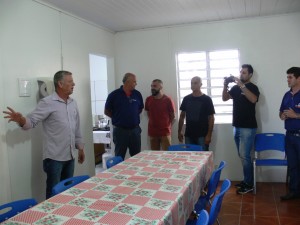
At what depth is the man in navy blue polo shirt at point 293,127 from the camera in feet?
10.7

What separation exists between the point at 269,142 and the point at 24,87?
3.14m

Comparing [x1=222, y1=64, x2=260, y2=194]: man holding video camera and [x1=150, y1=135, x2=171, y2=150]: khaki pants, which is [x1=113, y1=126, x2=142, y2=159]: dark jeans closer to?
[x1=150, y1=135, x2=171, y2=150]: khaki pants

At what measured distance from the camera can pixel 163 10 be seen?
3.59 meters

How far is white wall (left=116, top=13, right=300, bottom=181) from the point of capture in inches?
160

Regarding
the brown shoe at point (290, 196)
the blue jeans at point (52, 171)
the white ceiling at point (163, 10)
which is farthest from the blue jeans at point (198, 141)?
the blue jeans at point (52, 171)

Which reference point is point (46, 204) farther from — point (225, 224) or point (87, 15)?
point (87, 15)

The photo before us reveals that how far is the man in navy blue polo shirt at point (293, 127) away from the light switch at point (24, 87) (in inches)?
109

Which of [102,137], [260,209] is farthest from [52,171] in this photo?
[102,137]

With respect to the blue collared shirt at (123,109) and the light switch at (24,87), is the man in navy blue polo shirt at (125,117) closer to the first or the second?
the blue collared shirt at (123,109)

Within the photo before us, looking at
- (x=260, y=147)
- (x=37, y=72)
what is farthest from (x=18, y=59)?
(x=260, y=147)

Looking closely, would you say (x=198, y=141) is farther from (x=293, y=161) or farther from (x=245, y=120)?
(x=293, y=161)

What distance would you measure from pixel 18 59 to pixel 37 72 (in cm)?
27

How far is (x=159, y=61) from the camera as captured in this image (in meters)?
4.58

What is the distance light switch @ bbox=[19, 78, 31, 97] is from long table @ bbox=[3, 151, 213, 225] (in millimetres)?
1143
